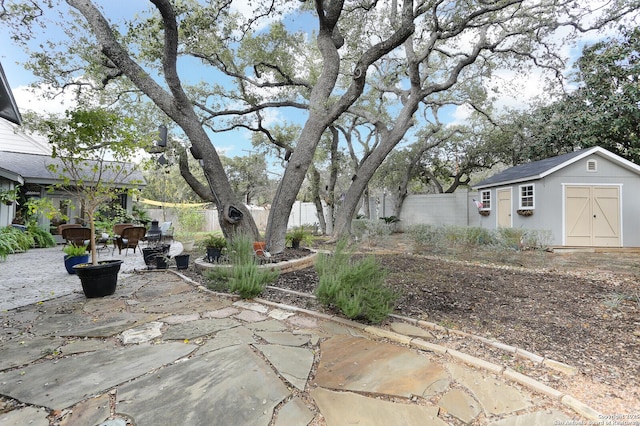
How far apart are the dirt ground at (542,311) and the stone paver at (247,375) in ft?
0.69

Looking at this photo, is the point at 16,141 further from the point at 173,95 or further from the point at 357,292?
the point at 357,292

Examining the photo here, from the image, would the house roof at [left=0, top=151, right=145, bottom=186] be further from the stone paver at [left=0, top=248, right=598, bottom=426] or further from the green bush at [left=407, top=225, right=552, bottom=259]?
the green bush at [left=407, top=225, right=552, bottom=259]

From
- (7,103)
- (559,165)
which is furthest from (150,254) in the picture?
(559,165)

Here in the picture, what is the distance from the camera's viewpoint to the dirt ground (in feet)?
6.39

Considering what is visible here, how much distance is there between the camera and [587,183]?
8945 mm

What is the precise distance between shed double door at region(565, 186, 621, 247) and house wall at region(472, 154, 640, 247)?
152 millimetres

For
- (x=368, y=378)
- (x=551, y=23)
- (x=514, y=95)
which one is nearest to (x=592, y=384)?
(x=368, y=378)

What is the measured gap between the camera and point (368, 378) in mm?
1908

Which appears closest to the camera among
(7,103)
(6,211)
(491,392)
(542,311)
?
(491,392)

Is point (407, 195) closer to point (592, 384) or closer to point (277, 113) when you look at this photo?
point (277, 113)

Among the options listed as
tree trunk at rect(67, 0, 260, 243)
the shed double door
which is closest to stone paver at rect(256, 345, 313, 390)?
tree trunk at rect(67, 0, 260, 243)

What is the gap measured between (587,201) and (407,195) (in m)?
7.15

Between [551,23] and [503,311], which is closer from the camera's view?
[503,311]

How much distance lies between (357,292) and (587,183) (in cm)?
980
